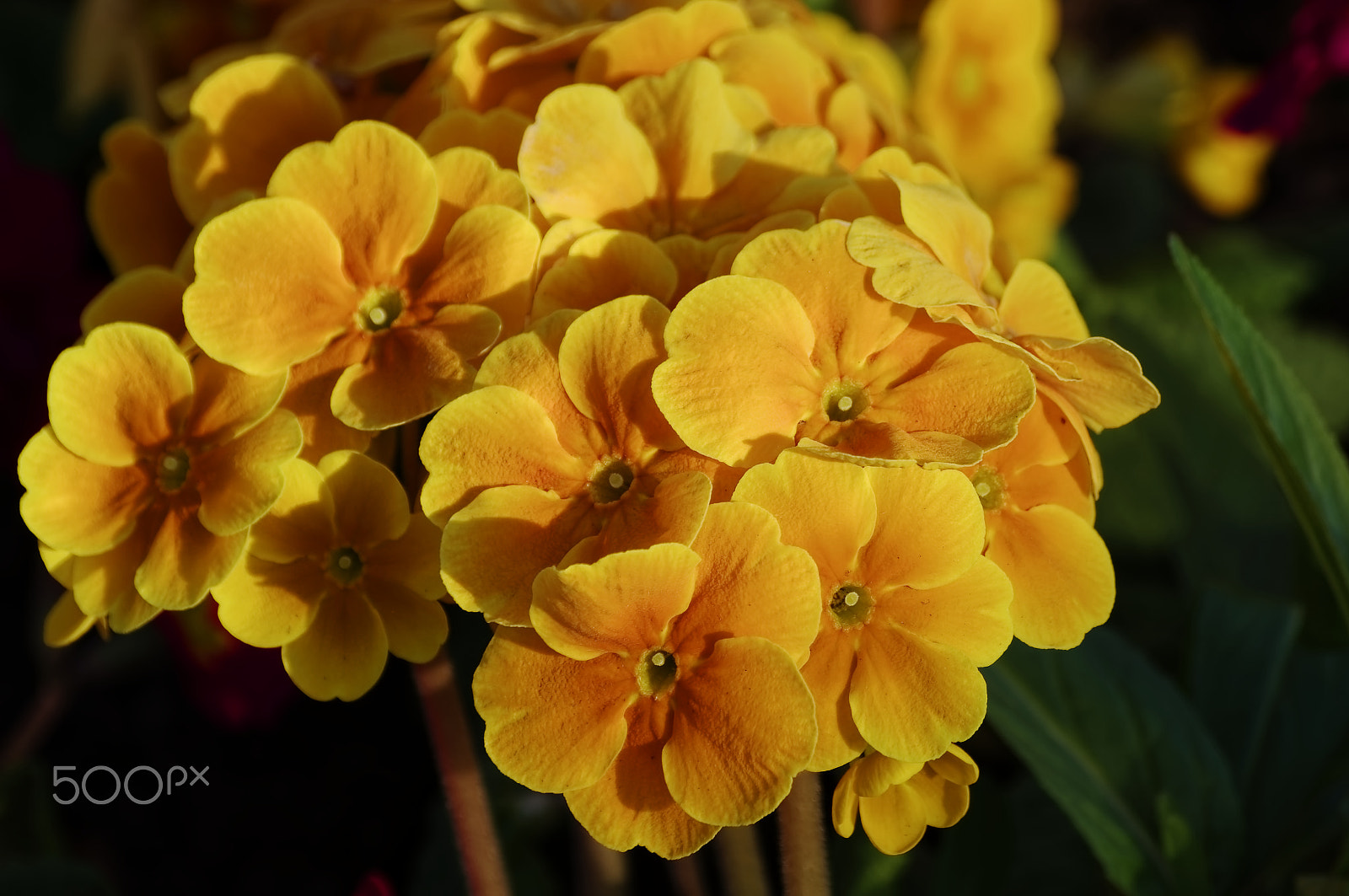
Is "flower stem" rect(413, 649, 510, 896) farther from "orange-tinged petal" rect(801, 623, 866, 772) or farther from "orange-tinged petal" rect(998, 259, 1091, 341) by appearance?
"orange-tinged petal" rect(998, 259, 1091, 341)

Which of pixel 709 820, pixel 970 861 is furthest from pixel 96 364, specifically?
pixel 970 861

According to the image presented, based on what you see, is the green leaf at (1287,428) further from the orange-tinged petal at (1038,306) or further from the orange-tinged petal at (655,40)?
the orange-tinged petal at (655,40)

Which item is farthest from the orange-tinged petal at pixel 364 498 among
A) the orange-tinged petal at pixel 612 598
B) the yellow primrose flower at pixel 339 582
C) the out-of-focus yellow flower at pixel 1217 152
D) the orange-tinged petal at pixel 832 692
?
the out-of-focus yellow flower at pixel 1217 152

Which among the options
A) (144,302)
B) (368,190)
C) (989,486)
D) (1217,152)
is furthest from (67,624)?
(1217,152)

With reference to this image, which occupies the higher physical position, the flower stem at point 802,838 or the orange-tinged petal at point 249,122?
the orange-tinged petal at point 249,122

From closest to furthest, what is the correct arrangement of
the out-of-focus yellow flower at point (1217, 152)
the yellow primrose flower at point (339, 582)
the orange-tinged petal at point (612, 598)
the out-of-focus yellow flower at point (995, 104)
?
the orange-tinged petal at point (612, 598)
the yellow primrose flower at point (339, 582)
the out-of-focus yellow flower at point (995, 104)
the out-of-focus yellow flower at point (1217, 152)

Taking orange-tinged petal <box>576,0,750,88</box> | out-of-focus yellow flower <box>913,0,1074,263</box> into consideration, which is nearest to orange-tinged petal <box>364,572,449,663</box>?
orange-tinged petal <box>576,0,750,88</box>
